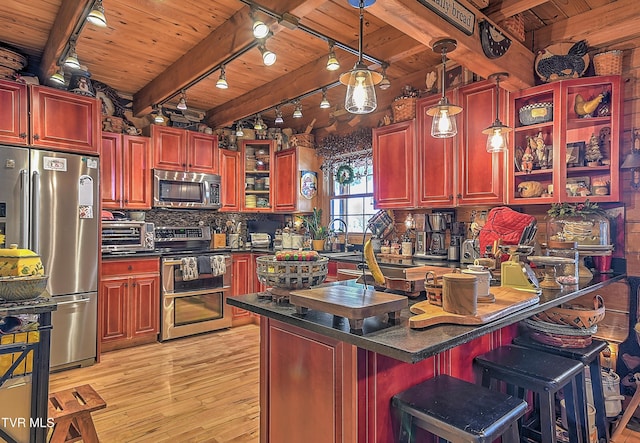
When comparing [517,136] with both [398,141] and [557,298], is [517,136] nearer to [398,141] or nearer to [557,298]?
[398,141]

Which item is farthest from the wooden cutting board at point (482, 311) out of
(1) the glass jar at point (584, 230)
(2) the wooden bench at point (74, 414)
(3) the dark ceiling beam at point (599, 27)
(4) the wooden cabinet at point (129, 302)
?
(4) the wooden cabinet at point (129, 302)

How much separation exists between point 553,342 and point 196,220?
402cm

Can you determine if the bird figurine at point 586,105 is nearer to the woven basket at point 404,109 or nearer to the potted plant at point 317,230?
the woven basket at point 404,109

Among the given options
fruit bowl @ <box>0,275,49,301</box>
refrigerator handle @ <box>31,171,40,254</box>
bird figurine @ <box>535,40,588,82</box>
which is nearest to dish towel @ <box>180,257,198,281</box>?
refrigerator handle @ <box>31,171,40,254</box>

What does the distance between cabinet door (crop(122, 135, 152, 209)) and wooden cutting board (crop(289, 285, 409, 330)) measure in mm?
3362

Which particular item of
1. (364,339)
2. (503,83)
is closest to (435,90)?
(503,83)

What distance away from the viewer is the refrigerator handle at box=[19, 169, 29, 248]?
2.94m

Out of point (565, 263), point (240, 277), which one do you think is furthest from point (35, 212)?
point (565, 263)

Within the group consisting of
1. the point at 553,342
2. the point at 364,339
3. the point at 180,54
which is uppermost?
the point at 180,54

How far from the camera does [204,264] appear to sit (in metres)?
4.07

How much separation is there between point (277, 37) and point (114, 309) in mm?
2912

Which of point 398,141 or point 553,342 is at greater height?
point 398,141

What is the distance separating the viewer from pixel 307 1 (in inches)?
81.0

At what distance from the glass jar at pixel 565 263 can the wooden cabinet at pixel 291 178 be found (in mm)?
3095
